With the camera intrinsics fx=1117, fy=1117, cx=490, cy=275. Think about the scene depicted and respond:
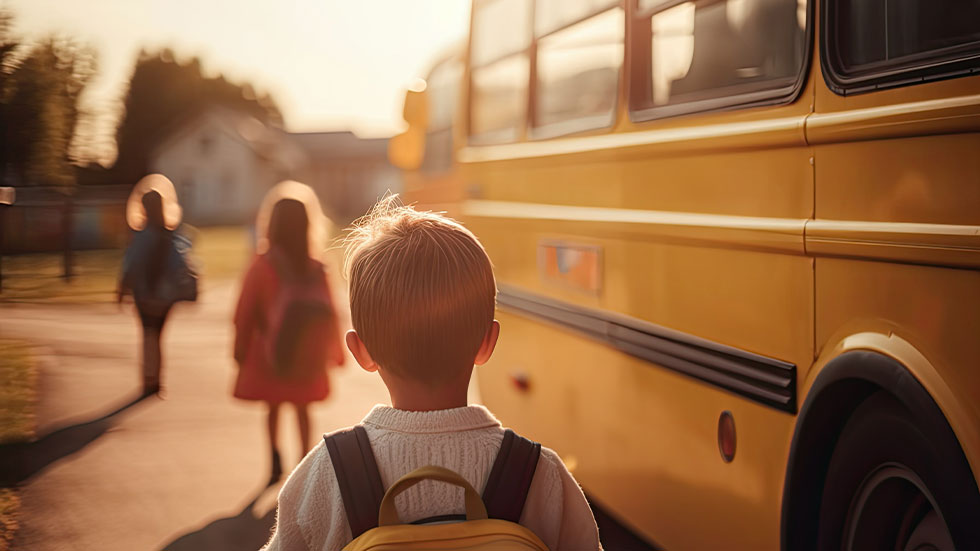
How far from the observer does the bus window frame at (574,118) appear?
14.6ft

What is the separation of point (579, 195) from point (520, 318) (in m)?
1.10

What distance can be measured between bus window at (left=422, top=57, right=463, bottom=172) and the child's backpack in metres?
7.48

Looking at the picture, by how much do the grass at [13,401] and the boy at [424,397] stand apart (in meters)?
3.51

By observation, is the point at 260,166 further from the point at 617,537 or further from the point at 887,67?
the point at 887,67

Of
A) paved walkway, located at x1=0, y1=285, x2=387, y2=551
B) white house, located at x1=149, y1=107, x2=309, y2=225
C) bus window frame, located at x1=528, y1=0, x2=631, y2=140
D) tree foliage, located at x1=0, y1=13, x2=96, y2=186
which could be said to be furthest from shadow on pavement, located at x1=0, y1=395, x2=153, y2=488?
white house, located at x1=149, y1=107, x2=309, y2=225

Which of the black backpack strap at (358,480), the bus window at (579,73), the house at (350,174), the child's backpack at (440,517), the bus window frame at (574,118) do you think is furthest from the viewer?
the house at (350,174)

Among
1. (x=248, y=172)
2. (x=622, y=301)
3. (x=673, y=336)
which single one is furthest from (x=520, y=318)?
(x=248, y=172)

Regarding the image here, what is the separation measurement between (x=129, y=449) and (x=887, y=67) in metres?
5.56

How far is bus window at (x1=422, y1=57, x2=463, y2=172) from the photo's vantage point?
9.45 metres

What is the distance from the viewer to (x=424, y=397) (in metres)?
1.97

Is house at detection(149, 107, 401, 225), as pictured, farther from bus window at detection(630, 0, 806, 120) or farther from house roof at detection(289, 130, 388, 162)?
bus window at detection(630, 0, 806, 120)

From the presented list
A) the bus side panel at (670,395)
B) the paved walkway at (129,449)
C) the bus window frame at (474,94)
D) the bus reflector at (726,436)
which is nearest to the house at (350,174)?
the paved walkway at (129,449)

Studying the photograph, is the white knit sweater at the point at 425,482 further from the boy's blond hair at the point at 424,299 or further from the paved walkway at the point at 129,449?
the paved walkway at the point at 129,449

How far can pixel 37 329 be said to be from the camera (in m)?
5.09
